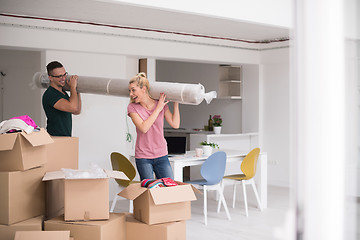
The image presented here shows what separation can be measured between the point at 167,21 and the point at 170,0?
1.98 metres

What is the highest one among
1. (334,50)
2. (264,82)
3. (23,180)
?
(264,82)

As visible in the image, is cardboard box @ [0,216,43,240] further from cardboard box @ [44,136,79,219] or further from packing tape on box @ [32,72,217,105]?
packing tape on box @ [32,72,217,105]

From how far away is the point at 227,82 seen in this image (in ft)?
29.0

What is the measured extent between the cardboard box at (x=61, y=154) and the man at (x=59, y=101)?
46cm

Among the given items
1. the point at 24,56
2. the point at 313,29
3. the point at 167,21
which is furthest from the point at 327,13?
the point at 24,56

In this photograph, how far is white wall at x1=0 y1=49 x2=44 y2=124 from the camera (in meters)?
8.99

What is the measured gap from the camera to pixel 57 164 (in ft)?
11.6

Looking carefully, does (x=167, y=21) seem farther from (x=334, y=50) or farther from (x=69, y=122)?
(x=334, y=50)

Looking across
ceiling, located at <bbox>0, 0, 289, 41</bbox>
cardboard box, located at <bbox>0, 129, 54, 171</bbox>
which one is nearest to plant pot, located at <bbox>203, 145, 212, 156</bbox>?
ceiling, located at <bbox>0, 0, 289, 41</bbox>

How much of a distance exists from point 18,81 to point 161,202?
22.2ft

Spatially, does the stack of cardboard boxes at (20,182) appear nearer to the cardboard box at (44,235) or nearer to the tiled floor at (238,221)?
the cardboard box at (44,235)

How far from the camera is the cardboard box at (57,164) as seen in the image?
342 cm

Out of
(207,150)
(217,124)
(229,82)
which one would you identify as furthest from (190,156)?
(229,82)

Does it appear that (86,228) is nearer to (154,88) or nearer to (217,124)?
(154,88)
